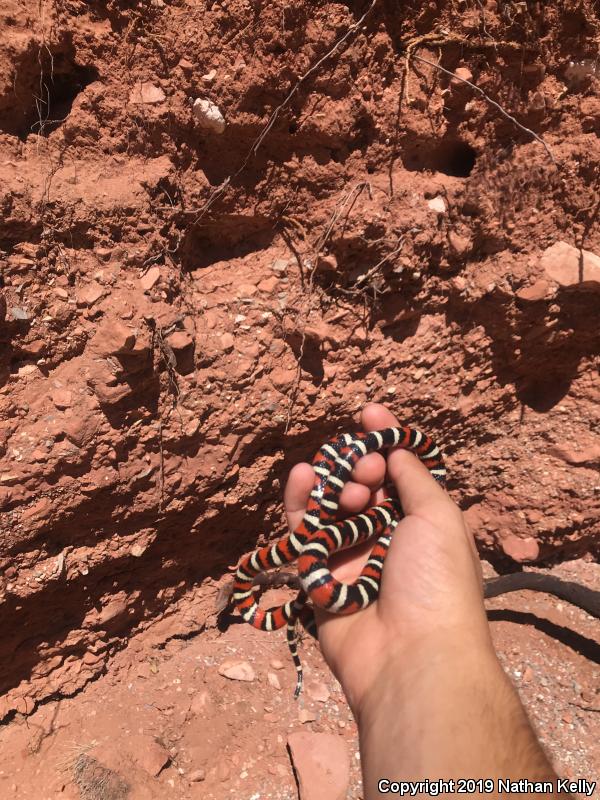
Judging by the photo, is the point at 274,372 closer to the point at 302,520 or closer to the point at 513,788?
the point at 302,520

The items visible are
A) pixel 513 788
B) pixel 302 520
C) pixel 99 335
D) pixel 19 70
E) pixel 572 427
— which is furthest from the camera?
pixel 572 427

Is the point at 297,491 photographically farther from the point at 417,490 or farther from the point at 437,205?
the point at 437,205

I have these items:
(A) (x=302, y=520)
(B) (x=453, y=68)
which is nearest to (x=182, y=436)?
(A) (x=302, y=520)

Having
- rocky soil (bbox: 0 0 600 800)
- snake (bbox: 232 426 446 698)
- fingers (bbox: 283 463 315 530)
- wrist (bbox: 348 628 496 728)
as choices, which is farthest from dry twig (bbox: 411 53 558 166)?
wrist (bbox: 348 628 496 728)

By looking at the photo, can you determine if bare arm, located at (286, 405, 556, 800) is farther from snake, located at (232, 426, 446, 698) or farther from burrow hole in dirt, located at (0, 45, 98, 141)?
burrow hole in dirt, located at (0, 45, 98, 141)

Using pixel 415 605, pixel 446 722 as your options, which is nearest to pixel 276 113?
pixel 415 605
